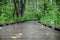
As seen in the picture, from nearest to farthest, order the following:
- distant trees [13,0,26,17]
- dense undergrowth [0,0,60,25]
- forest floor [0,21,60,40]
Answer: forest floor [0,21,60,40] < dense undergrowth [0,0,60,25] < distant trees [13,0,26,17]

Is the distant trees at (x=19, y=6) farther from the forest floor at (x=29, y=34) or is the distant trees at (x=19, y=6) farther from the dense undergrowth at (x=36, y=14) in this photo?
the forest floor at (x=29, y=34)

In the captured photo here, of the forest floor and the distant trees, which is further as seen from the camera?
the distant trees

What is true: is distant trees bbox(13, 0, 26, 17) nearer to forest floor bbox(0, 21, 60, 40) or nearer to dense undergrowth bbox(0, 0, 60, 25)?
dense undergrowth bbox(0, 0, 60, 25)

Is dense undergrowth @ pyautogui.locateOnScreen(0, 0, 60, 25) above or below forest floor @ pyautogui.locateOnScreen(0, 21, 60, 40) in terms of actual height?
below

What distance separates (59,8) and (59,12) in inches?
18.8

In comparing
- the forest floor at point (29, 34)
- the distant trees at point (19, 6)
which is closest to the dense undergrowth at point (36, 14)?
the distant trees at point (19, 6)

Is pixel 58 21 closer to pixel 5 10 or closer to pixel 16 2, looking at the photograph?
pixel 5 10

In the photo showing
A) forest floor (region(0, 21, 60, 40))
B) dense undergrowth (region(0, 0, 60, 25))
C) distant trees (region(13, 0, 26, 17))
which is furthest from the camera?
distant trees (region(13, 0, 26, 17))

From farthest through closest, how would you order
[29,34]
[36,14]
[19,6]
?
[36,14]
[19,6]
[29,34]

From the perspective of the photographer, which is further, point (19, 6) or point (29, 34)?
point (19, 6)

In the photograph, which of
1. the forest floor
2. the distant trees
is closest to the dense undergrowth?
the distant trees

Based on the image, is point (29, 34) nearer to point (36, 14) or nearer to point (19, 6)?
point (19, 6)

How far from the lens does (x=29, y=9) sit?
165 feet

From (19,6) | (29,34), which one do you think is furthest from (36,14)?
(29,34)
